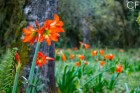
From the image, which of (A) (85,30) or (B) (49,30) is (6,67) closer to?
(B) (49,30)

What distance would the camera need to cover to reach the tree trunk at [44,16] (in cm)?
312

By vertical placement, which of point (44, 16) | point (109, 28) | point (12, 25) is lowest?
point (109, 28)

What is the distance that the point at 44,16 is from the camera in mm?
3129

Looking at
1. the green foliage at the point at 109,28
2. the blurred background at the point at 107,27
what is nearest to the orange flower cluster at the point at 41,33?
the blurred background at the point at 107,27

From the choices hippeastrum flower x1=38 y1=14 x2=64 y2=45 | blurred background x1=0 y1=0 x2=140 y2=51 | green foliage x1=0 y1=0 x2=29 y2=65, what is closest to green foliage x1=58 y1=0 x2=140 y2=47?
blurred background x1=0 y1=0 x2=140 y2=51

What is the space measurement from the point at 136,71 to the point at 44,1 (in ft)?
13.7

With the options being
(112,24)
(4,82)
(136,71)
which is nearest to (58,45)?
(112,24)

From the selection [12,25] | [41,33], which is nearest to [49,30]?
[41,33]

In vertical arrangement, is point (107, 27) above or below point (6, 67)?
below

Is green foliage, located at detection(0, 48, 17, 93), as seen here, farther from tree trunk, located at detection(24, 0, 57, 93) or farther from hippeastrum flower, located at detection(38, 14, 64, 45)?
tree trunk, located at detection(24, 0, 57, 93)

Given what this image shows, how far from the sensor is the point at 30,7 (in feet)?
10.3

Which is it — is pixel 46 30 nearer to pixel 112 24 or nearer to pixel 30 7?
pixel 30 7

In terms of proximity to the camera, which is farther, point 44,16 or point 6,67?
point 44,16

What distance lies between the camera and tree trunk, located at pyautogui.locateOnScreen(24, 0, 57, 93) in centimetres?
312
